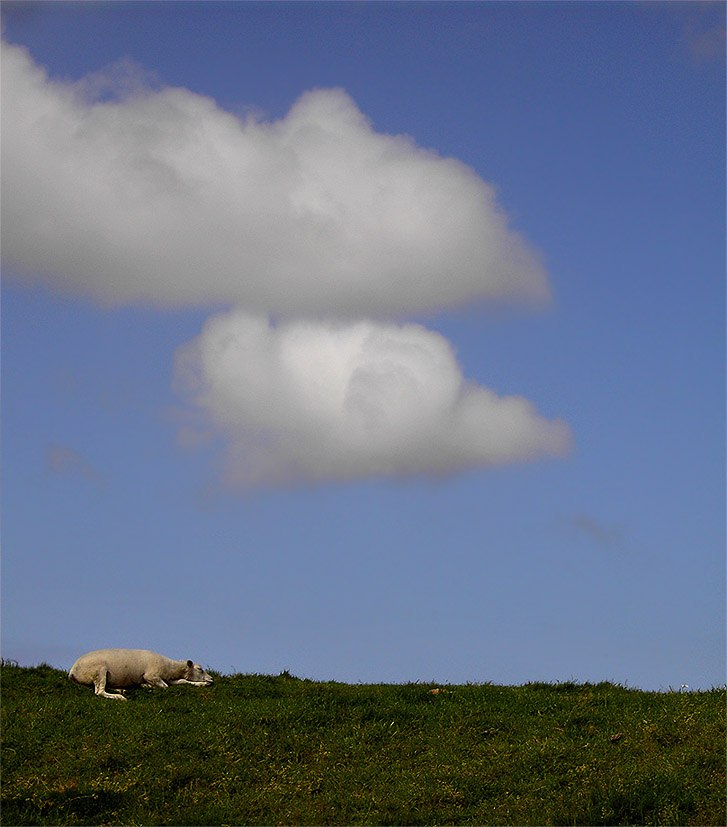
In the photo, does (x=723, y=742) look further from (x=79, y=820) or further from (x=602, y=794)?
(x=79, y=820)

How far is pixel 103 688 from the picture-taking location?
21469mm

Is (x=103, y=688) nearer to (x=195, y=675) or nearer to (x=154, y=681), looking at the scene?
(x=154, y=681)

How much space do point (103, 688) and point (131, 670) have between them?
3.21 feet

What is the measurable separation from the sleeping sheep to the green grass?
55 centimetres

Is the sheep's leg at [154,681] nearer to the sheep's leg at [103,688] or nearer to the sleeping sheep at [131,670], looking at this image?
the sleeping sheep at [131,670]

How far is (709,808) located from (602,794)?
5.32 ft

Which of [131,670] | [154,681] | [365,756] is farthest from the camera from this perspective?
[154,681]

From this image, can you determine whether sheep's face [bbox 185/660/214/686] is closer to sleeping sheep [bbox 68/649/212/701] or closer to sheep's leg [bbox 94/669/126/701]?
sleeping sheep [bbox 68/649/212/701]

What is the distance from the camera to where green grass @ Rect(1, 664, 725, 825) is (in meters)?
14.7

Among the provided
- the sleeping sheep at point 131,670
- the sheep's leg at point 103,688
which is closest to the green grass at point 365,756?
the sheep's leg at point 103,688

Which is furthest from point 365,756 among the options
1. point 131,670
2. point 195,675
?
point 131,670

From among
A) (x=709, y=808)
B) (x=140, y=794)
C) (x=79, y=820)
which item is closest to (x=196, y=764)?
(x=140, y=794)

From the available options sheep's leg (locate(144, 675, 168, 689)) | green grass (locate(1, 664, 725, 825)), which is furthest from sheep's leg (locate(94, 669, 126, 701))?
sheep's leg (locate(144, 675, 168, 689))

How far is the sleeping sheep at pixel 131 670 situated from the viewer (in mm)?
21859
